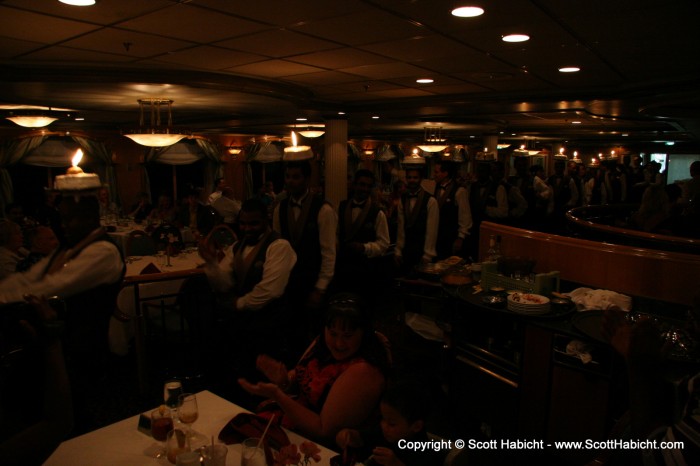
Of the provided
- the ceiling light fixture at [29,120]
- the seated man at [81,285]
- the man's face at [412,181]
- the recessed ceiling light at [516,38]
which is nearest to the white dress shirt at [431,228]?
the man's face at [412,181]

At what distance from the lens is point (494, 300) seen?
337 centimetres

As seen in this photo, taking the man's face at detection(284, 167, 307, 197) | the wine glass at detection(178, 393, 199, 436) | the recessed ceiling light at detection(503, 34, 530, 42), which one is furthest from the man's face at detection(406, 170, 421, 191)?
the wine glass at detection(178, 393, 199, 436)

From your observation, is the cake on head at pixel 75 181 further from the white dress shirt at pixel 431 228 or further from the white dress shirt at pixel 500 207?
the white dress shirt at pixel 500 207

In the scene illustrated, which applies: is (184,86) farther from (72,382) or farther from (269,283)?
(72,382)

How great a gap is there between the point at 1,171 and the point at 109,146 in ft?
8.74

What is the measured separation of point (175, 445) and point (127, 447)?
0.78 ft

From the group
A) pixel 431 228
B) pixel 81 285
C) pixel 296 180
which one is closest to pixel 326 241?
pixel 296 180

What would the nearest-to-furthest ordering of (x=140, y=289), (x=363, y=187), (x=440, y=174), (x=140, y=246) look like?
(x=140, y=289), (x=363, y=187), (x=140, y=246), (x=440, y=174)

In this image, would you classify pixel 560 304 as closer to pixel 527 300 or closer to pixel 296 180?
pixel 527 300

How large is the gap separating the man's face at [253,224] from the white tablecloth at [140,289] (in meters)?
1.33

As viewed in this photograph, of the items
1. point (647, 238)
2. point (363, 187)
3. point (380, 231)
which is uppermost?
point (363, 187)

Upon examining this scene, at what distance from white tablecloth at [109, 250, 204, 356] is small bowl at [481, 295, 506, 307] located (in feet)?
8.92

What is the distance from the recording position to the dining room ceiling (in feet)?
9.85

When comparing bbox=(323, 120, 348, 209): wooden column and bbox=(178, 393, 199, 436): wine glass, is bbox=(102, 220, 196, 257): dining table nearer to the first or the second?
bbox=(323, 120, 348, 209): wooden column
